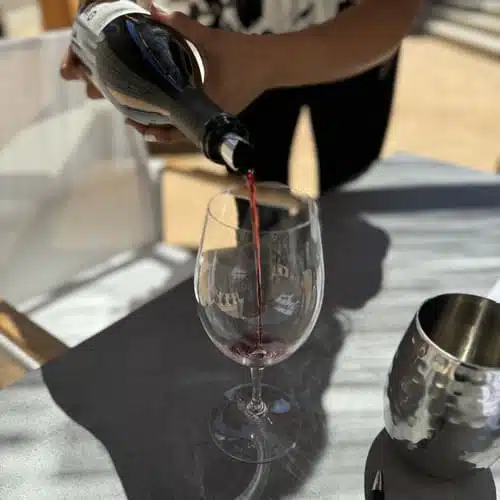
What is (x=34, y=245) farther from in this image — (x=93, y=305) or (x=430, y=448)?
(x=430, y=448)

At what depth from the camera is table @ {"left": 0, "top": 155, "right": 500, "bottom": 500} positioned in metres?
0.51

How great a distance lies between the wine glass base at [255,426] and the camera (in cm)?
54

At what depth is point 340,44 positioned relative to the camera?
80 centimetres

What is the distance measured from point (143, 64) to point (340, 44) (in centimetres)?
27

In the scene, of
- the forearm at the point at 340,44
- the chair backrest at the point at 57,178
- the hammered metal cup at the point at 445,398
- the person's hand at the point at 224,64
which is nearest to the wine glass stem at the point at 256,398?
the hammered metal cup at the point at 445,398

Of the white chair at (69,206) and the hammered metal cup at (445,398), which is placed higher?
the hammered metal cup at (445,398)

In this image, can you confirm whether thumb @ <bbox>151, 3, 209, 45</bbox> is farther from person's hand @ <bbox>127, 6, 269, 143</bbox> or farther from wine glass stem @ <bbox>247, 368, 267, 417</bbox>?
wine glass stem @ <bbox>247, 368, 267, 417</bbox>

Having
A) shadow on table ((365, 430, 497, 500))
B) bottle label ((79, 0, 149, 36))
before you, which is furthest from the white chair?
shadow on table ((365, 430, 497, 500))

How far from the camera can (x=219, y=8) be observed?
2.93 feet

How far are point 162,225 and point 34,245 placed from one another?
0.23 meters

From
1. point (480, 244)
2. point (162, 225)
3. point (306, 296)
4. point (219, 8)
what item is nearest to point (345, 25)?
point (219, 8)

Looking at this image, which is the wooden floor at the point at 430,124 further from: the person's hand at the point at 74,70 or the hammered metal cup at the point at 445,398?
the hammered metal cup at the point at 445,398

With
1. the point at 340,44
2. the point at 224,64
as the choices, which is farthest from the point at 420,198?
the point at 224,64

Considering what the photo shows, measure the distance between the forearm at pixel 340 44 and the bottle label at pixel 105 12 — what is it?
5.8 inches
